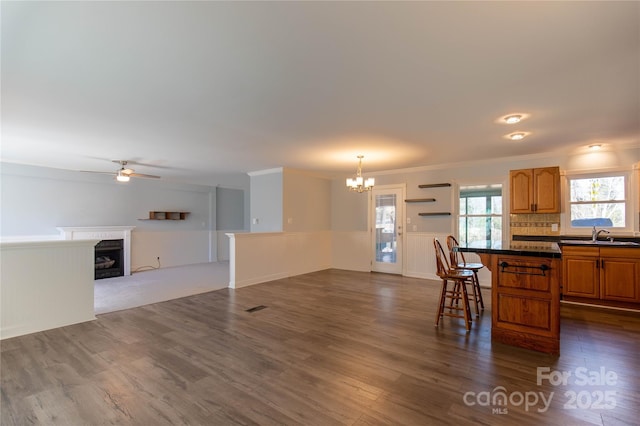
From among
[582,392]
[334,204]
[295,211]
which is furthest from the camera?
[334,204]

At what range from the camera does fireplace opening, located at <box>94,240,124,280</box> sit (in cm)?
673

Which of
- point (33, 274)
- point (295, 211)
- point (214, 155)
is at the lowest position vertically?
point (33, 274)

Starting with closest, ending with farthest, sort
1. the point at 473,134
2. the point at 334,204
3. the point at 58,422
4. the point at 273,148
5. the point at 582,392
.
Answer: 1. the point at 58,422
2. the point at 582,392
3. the point at 473,134
4. the point at 273,148
5. the point at 334,204

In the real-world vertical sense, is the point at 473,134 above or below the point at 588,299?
above

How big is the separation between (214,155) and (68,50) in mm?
3204

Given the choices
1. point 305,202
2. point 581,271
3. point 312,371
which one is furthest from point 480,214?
point 312,371

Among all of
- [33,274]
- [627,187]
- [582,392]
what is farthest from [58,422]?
[627,187]

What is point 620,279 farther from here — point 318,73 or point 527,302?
point 318,73

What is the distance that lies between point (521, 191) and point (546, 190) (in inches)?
13.4

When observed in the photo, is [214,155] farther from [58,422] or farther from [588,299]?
[588,299]

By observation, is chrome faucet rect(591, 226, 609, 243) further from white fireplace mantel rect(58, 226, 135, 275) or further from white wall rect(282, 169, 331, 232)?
white fireplace mantel rect(58, 226, 135, 275)

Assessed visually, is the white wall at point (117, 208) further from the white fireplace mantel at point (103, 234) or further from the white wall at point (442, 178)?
the white wall at point (442, 178)

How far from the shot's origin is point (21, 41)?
1926 millimetres

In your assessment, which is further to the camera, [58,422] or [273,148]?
[273,148]
